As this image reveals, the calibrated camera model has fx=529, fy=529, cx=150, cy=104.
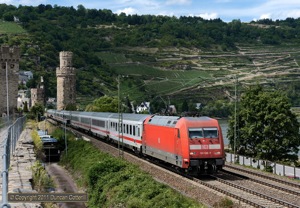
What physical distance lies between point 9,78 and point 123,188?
42.3m

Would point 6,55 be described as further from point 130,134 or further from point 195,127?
point 195,127

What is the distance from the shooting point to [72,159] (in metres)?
34.0

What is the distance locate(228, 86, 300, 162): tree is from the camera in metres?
46.0

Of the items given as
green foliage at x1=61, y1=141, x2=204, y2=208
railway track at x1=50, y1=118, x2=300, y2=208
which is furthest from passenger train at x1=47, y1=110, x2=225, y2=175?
green foliage at x1=61, y1=141, x2=204, y2=208

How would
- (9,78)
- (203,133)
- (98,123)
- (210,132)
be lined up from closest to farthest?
(203,133) → (210,132) → (98,123) → (9,78)

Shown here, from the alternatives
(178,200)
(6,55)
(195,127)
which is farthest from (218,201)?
(6,55)

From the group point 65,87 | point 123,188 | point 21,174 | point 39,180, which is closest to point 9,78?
point 21,174

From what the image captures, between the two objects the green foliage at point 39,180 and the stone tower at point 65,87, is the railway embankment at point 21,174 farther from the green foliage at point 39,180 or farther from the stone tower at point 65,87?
the stone tower at point 65,87

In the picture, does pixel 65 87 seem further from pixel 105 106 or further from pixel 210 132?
pixel 210 132

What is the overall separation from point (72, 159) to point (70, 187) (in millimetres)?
7934

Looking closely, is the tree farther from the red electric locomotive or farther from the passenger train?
the red electric locomotive

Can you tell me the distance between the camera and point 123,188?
62.0ft

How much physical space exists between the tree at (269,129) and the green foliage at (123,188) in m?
21.3

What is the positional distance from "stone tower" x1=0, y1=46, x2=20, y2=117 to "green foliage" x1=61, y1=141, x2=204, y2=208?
30.3 metres
